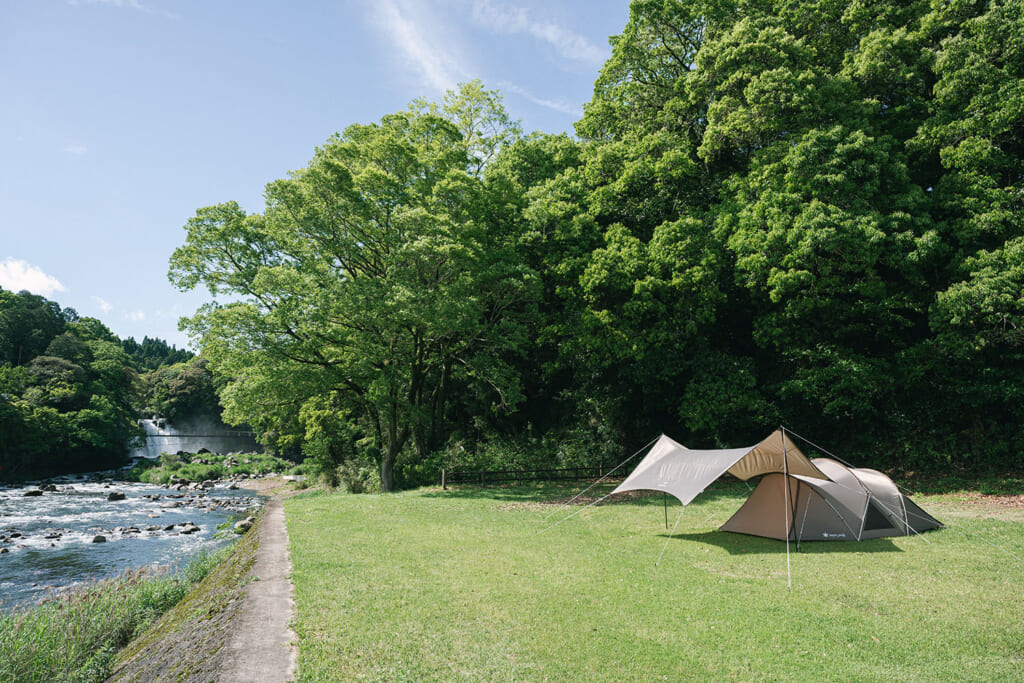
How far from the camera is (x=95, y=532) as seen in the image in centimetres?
2005

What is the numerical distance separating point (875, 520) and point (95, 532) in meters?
25.5

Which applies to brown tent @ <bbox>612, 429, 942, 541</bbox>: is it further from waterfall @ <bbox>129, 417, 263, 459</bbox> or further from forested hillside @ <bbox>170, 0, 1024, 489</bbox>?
waterfall @ <bbox>129, 417, 263, 459</bbox>

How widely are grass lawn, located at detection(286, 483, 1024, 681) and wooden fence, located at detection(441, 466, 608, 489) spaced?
895 cm

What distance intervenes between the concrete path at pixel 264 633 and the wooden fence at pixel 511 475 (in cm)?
1257

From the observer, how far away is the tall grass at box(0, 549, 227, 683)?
7.32 m

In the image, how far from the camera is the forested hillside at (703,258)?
18188 mm

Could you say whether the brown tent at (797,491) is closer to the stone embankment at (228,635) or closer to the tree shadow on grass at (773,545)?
the tree shadow on grass at (773,545)

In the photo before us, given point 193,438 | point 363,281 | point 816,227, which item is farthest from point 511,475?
point 193,438

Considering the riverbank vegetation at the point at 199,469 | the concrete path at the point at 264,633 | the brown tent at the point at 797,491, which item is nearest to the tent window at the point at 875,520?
the brown tent at the point at 797,491

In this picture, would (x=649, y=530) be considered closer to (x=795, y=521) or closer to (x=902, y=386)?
(x=795, y=521)

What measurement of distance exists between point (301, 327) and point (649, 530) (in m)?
14.5

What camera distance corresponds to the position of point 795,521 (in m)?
11.2

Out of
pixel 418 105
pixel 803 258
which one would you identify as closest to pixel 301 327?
pixel 418 105

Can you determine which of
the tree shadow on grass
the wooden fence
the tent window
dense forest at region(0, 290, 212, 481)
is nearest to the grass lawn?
the tree shadow on grass
